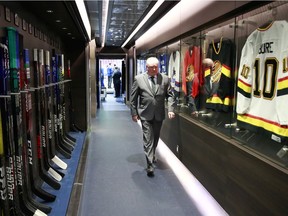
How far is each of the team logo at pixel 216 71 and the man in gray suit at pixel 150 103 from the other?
35.7 inches

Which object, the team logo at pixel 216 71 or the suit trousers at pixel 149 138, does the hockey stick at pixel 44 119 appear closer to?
the suit trousers at pixel 149 138

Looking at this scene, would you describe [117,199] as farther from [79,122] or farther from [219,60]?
[79,122]

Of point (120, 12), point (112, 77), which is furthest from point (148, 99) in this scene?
point (112, 77)

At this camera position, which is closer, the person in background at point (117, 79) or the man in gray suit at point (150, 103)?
the man in gray suit at point (150, 103)

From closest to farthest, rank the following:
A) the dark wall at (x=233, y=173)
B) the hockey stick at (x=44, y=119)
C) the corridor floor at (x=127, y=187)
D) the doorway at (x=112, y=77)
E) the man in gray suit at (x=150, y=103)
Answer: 1. the dark wall at (x=233, y=173)
2. the corridor floor at (x=127, y=187)
3. the hockey stick at (x=44, y=119)
4. the man in gray suit at (x=150, y=103)
5. the doorway at (x=112, y=77)

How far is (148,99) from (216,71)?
108 centimetres

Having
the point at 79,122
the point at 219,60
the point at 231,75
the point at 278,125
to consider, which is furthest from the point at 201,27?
the point at 79,122

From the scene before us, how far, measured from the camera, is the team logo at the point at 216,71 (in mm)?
3047

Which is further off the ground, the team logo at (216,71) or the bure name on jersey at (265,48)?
the bure name on jersey at (265,48)

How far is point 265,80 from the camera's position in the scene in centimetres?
221

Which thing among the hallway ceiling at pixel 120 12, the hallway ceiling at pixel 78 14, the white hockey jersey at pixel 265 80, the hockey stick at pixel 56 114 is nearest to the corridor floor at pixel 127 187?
the hockey stick at pixel 56 114

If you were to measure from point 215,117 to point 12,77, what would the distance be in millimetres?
2017

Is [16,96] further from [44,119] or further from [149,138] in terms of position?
[149,138]

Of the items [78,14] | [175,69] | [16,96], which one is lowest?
[16,96]
